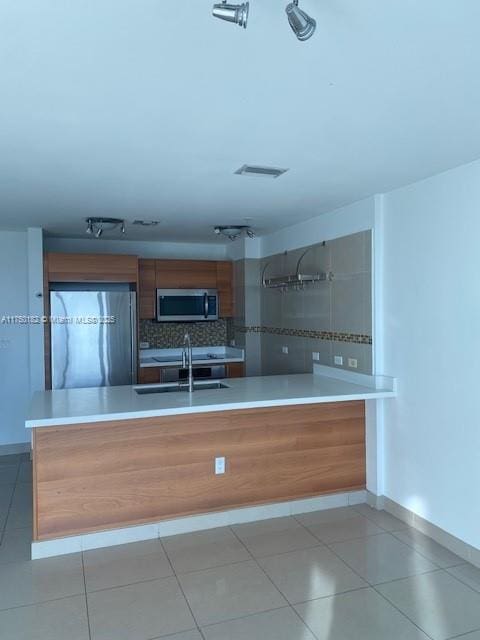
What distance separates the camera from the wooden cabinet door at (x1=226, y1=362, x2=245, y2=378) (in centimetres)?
565

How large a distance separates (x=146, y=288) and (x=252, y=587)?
360cm

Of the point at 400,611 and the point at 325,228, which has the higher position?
the point at 325,228

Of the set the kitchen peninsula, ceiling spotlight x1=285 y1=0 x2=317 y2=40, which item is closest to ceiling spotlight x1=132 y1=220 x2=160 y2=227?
the kitchen peninsula

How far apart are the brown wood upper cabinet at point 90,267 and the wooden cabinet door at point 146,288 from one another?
258mm

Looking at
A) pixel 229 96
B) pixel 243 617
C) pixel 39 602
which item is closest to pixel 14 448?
pixel 39 602

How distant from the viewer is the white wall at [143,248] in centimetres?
546

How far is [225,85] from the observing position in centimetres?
179

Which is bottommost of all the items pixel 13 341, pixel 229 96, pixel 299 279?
pixel 13 341

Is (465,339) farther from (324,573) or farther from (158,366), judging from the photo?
(158,366)

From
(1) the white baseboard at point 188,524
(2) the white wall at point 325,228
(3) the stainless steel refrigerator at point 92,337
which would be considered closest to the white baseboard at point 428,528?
(1) the white baseboard at point 188,524

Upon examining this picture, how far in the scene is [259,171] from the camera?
114 inches

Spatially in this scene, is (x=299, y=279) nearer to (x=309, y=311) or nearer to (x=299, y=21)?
(x=309, y=311)

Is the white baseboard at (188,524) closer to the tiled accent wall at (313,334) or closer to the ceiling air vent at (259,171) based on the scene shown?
the tiled accent wall at (313,334)

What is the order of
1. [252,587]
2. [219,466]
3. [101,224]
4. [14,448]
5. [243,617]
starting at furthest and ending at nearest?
[14,448], [101,224], [219,466], [252,587], [243,617]
